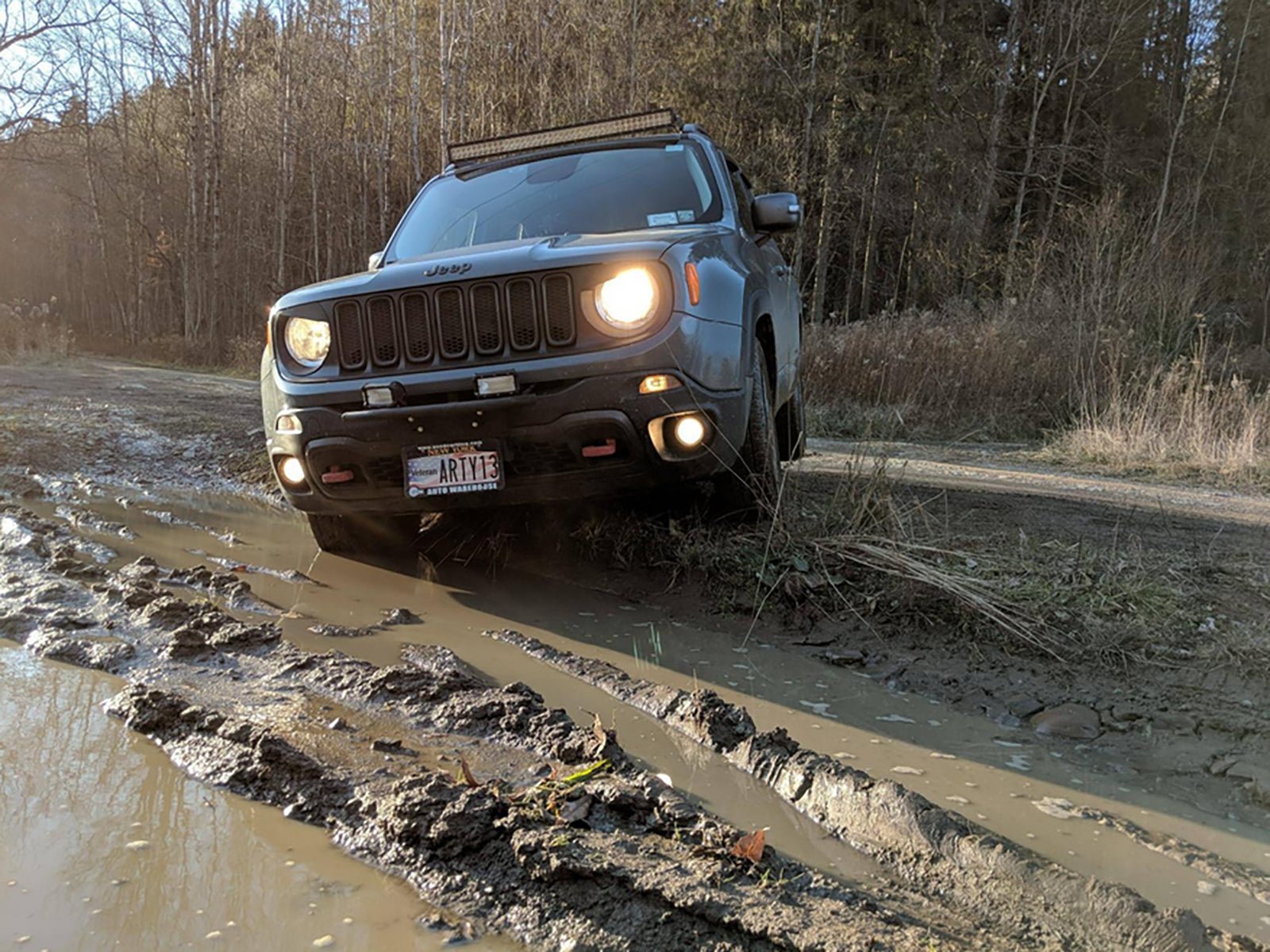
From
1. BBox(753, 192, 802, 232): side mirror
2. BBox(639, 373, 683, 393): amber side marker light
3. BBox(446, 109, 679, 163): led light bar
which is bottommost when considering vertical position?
BBox(639, 373, 683, 393): amber side marker light

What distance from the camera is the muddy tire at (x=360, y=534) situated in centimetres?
424

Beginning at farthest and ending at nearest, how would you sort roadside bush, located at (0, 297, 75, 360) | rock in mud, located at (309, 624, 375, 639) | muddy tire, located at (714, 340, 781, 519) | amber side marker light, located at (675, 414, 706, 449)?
roadside bush, located at (0, 297, 75, 360) → muddy tire, located at (714, 340, 781, 519) → amber side marker light, located at (675, 414, 706, 449) → rock in mud, located at (309, 624, 375, 639)

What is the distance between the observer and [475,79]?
18.7 metres

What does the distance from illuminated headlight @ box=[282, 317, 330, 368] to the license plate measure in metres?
0.57

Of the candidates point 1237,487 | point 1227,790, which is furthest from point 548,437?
point 1237,487

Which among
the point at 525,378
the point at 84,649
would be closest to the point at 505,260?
the point at 525,378

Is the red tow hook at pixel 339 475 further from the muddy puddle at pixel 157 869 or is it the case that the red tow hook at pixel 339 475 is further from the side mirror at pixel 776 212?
the side mirror at pixel 776 212

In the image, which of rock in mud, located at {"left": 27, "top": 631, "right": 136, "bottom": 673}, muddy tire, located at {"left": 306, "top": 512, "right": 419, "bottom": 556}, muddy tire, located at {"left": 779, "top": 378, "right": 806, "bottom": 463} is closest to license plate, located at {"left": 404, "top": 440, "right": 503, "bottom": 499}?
muddy tire, located at {"left": 306, "top": 512, "right": 419, "bottom": 556}

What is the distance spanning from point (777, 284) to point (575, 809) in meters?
3.65

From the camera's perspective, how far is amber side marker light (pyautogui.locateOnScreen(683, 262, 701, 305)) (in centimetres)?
336

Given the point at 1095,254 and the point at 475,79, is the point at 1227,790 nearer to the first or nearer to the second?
the point at 1095,254

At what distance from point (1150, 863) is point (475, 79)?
768 inches

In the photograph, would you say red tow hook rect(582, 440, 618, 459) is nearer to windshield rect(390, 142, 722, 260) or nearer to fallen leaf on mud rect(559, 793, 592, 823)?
windshield rect(390, 142, 722, 260)

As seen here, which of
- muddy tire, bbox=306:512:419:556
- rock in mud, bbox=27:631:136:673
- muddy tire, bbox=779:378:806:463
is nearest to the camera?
rock in mud, bbox=27:631:136:673
